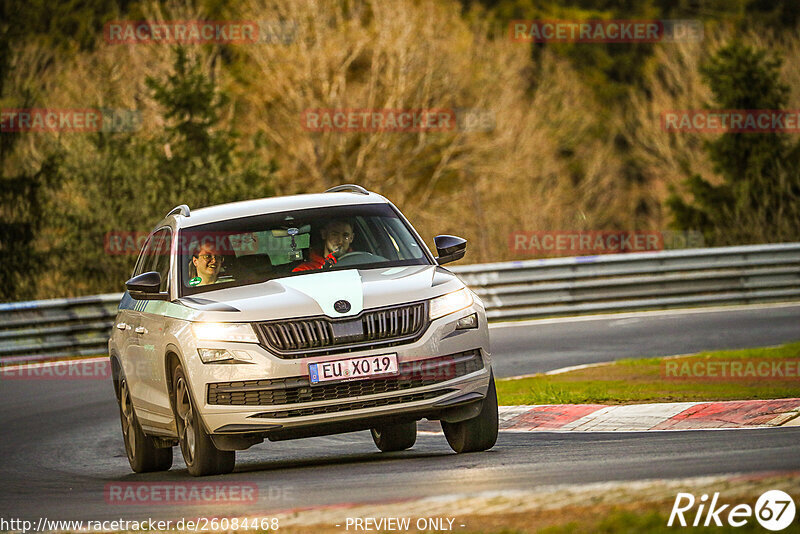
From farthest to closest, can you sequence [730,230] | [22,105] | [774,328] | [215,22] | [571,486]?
[215,22] → [22,105] → [730,230] → [774,328] → [571,486]

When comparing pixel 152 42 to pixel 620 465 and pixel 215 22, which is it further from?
pixel 620 465

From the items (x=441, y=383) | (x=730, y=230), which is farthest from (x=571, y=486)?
(x=730, y=230)

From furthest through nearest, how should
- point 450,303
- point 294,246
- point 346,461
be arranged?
point 346,461, point 294,246, point 450,303

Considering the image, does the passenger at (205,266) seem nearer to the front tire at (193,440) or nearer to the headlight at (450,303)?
the front tire at (193,440)

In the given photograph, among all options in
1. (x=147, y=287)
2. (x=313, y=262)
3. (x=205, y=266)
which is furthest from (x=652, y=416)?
(x=147, y=287)

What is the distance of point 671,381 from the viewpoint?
540 inches

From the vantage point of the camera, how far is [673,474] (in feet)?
24.0

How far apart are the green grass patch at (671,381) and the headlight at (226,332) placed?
14.7 ft

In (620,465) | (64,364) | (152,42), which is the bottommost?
(64,364)

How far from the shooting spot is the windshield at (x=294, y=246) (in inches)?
381

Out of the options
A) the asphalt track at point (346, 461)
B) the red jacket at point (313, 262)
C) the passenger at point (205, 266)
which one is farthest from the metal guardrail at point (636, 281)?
the passenger at point (205, 266)

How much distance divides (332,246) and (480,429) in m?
1.65

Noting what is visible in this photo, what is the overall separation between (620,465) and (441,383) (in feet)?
4.51

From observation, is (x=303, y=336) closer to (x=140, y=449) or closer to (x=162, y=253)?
(x=162, y=253)
